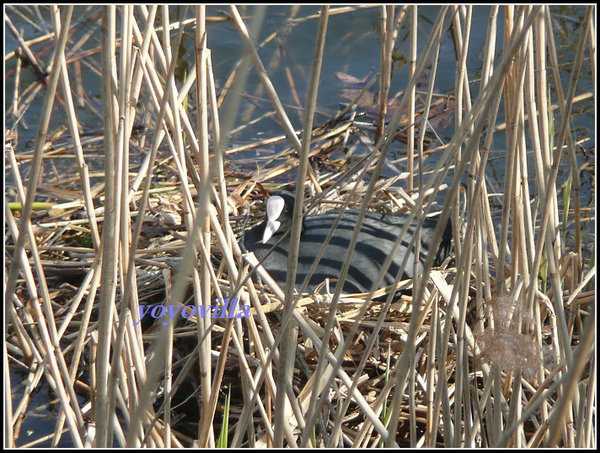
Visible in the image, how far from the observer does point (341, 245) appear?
1722mm

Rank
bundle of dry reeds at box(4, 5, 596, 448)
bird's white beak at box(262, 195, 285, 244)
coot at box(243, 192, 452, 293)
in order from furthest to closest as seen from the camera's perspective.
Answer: bird's white beak at box(262, 195, 285, 244) < coot at box(243, 192, 452, 293) < bundle of dry reeds at box(4, 5, 596, 448)

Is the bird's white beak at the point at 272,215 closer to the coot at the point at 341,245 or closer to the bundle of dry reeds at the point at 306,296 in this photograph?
the coot at the point at 341,245

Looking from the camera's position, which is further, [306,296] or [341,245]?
[341,245]

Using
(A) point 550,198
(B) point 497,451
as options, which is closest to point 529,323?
(A) point 550,198

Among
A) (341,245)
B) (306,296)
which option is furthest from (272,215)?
(306,296)

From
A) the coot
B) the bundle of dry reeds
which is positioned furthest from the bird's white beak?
the bundle of dry reeds

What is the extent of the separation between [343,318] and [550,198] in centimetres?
71

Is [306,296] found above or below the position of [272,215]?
below

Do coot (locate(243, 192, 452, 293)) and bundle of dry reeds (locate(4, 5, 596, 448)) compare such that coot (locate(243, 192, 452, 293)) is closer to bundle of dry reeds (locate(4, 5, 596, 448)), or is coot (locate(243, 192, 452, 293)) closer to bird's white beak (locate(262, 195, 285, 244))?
bird's white beak (locate(262, 195, 285, 244))

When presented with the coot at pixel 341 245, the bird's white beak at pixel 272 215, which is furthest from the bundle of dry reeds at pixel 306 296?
the bird's white beak at pixel 272 215

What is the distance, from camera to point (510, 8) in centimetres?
81

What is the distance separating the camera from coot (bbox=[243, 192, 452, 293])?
1.67m

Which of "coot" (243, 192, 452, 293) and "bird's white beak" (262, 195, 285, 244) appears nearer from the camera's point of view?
"coot" (243, 192, 452, 293)

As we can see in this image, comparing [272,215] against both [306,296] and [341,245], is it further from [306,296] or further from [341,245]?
[306,296]
